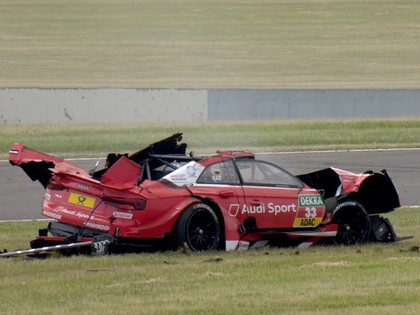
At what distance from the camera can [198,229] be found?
12094 mm

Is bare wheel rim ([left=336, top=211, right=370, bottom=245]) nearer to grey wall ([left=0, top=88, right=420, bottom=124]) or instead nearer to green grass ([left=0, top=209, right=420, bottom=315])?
green grass ([left=0, top=209, right=420, bottom=315])

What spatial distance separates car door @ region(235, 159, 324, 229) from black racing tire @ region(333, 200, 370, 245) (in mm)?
278

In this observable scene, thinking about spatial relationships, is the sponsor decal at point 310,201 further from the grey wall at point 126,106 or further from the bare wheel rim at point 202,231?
the grey wall at point 126,106

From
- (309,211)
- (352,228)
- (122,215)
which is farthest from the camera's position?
(352,228)

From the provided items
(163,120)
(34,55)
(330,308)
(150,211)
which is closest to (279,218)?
(150,211)

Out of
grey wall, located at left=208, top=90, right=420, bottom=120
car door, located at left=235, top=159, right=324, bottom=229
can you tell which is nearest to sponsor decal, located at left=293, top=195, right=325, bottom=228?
car door, located at left=235, top=159, right=324, bottom=229

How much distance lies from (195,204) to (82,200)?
1.21m

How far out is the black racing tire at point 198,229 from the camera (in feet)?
39.1

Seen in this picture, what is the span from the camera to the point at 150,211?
11844mm

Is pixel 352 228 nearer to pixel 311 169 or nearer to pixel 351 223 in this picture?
pixel 351 223

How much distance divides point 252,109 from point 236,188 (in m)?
18.1

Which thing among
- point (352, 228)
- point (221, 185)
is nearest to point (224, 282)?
point (221, 185)

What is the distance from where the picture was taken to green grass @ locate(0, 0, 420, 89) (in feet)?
150

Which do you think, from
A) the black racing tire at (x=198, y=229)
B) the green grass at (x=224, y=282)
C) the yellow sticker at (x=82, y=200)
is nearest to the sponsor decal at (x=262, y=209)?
the black racing tire at (x=198, y=229)
